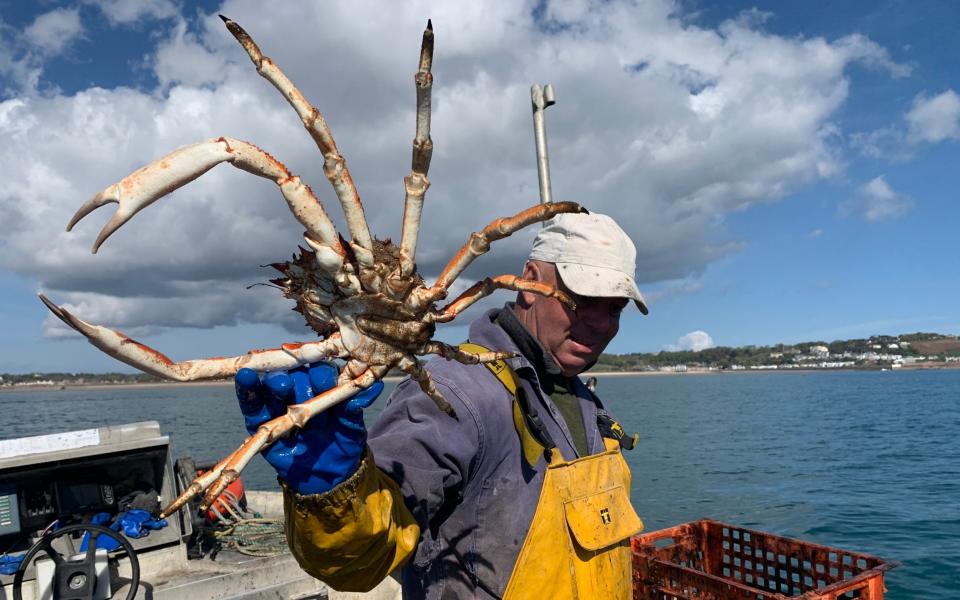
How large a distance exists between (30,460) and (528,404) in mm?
6080

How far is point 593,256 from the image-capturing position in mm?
3086

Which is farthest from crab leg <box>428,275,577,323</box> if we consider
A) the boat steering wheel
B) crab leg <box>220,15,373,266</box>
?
the boat steering wheel

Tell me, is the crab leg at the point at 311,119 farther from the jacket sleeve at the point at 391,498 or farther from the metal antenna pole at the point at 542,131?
the metal antenna pole at the point at 542,131

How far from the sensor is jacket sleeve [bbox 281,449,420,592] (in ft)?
6.87

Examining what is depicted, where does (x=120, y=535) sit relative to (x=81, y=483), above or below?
below

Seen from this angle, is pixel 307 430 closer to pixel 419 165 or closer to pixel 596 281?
pixel 419 165

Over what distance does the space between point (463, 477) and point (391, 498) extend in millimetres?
422

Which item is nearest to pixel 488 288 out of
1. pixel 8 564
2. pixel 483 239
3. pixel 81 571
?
pixel 483 239

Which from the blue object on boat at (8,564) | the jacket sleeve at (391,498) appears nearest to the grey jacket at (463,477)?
the jacket sleeve at (391,498)

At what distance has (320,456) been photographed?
6.90ft

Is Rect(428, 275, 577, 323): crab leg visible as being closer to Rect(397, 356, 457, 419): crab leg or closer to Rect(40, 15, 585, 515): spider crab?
Rect(40, 15, 585, 515): spider crab

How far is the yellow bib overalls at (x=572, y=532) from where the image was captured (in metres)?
2.77

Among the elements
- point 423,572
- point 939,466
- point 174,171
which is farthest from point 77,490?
point 939,466

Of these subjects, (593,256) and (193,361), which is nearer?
(193,361)
